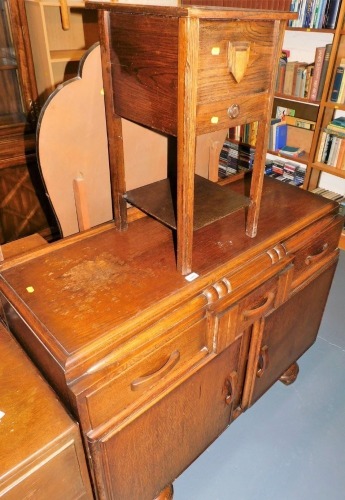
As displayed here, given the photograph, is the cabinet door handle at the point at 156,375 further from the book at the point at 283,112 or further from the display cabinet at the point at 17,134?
the book at the point at 283,112

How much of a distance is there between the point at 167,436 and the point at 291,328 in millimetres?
660

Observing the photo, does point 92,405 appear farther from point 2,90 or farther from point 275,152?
point 275,152

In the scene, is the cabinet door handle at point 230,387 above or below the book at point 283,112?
below

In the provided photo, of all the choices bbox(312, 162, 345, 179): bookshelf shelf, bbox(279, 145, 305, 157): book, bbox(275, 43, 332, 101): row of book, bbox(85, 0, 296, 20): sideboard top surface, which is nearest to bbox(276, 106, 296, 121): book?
bbox(275, 43, 332, 101): row of book

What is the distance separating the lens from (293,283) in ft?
4.40

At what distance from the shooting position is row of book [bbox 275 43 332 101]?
2812 millimetres

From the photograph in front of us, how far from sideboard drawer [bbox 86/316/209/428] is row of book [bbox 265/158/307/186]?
2571 mm

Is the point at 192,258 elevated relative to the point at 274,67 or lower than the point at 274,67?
lower

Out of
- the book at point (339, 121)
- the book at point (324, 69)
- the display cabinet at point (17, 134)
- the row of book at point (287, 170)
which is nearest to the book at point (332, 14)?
the book at point (324, 69)

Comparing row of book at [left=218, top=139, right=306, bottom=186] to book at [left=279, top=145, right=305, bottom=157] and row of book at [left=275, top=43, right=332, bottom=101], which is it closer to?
book at [left=279, top=145, right=305, bottom=157]

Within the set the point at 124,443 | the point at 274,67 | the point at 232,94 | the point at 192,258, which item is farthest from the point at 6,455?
the point at 274,67

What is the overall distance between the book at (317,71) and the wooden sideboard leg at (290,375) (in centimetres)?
211

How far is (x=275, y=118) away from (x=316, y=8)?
2.71ft

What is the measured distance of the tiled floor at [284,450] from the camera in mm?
1442
